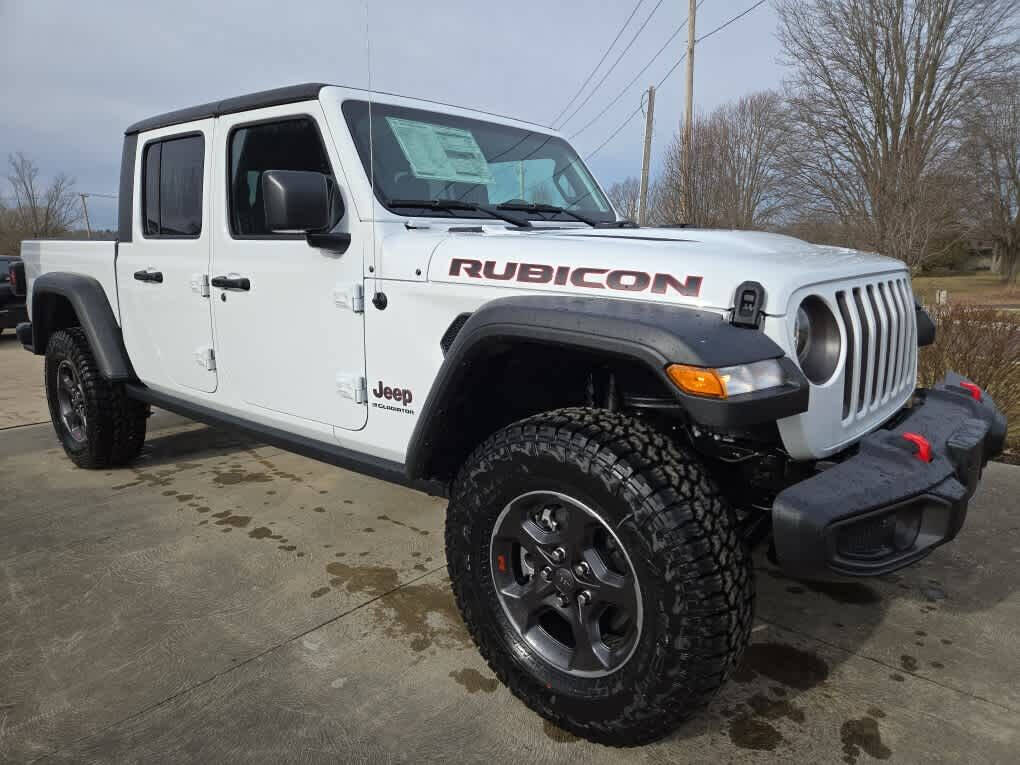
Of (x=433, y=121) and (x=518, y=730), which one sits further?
(x=433, y=121)

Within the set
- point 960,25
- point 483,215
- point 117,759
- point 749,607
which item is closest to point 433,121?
point 483,215

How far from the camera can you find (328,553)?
3.24 m

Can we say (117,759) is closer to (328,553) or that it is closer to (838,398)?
(328,553)

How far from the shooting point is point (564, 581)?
6.64ft

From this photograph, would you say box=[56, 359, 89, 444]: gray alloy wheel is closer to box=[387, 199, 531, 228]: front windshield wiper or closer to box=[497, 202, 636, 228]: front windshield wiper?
box=[387, 199, 531, 228]: front windshield wiper

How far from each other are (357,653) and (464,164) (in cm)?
190

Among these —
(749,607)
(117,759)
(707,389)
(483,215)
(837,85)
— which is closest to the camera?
(707,389)

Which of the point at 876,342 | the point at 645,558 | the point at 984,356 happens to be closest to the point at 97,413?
the point at 645,558

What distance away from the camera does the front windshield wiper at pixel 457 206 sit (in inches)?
103

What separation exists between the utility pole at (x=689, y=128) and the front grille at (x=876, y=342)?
8540 mm

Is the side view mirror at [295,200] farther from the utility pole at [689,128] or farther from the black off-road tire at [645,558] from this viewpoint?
the utility pole at [689,128]

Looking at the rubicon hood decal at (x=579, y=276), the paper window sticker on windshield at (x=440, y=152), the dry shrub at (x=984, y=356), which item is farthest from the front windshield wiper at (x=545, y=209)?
the dry shrub at (x=984, y=356)

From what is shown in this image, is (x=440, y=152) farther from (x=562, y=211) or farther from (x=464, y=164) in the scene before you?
(x=562, y=211)

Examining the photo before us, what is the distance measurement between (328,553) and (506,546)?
139 centimetres
